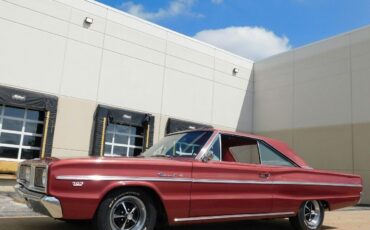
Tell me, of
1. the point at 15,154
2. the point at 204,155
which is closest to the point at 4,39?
the point at 15,154

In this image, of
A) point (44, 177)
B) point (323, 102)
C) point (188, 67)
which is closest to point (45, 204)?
point (44, 177)

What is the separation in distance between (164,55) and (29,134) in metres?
6.78

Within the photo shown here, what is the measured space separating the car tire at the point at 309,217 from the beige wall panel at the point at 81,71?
10.8 metres

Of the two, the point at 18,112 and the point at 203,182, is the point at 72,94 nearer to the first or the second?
the point at 18,112

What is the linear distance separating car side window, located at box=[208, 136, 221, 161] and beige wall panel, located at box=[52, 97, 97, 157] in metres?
9.98

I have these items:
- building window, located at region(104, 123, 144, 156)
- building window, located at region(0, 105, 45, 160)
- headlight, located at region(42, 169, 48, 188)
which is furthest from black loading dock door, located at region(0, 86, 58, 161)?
headlight, located at region(42, 169, 48, 188)

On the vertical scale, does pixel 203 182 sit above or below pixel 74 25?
below

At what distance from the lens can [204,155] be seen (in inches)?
218

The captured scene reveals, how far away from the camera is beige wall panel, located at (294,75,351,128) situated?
686 inches

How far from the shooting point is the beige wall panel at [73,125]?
1470 centimetres

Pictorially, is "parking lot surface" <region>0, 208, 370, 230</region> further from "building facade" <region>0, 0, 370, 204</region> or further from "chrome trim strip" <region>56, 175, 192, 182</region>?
"building facade" <region>0, 0, 370, 204</region>

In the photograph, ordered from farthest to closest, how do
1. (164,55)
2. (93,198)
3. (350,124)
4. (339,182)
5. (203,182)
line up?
(164,55) → (350,124) → (339,182) → (203,182) → (93,198)

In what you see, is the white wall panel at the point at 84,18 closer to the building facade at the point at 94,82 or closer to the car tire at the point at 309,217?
the building facade at the point at 94,82

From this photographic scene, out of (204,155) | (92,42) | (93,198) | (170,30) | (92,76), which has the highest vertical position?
(170,30)
